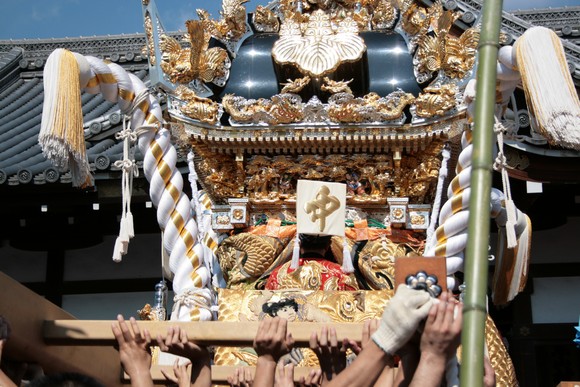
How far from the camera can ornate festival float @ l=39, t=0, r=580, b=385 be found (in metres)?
5.38

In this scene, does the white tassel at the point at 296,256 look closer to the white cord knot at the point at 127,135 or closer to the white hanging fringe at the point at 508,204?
the white cord knot at the point at 127,135

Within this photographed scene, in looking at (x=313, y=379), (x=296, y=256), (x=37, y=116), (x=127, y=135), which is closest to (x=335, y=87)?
(x=296, y=256)

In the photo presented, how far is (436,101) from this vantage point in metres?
5.81

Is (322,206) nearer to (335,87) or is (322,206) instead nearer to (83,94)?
(335,87)

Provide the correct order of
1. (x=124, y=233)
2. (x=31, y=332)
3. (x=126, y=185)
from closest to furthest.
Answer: (x=31, y=332) → (x=124, y=233) → (x=126, y=185)

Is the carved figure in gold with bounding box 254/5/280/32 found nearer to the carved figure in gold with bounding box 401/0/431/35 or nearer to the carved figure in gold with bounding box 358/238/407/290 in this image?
the carved figure in gold with bounding box 401/0/431/35

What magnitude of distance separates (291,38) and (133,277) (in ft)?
11.3

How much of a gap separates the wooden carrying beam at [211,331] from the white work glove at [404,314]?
465mm

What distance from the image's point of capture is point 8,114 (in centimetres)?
1049

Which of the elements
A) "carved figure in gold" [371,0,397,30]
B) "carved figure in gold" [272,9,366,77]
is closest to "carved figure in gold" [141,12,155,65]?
"carved figure in gold" [272,9,366,77]

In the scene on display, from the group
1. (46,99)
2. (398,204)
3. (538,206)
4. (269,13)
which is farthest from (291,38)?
(538,206)

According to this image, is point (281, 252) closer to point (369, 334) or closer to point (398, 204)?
point (398, 204)

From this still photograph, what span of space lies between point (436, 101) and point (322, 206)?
989 millimetres

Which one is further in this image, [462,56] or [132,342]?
[462,56]
